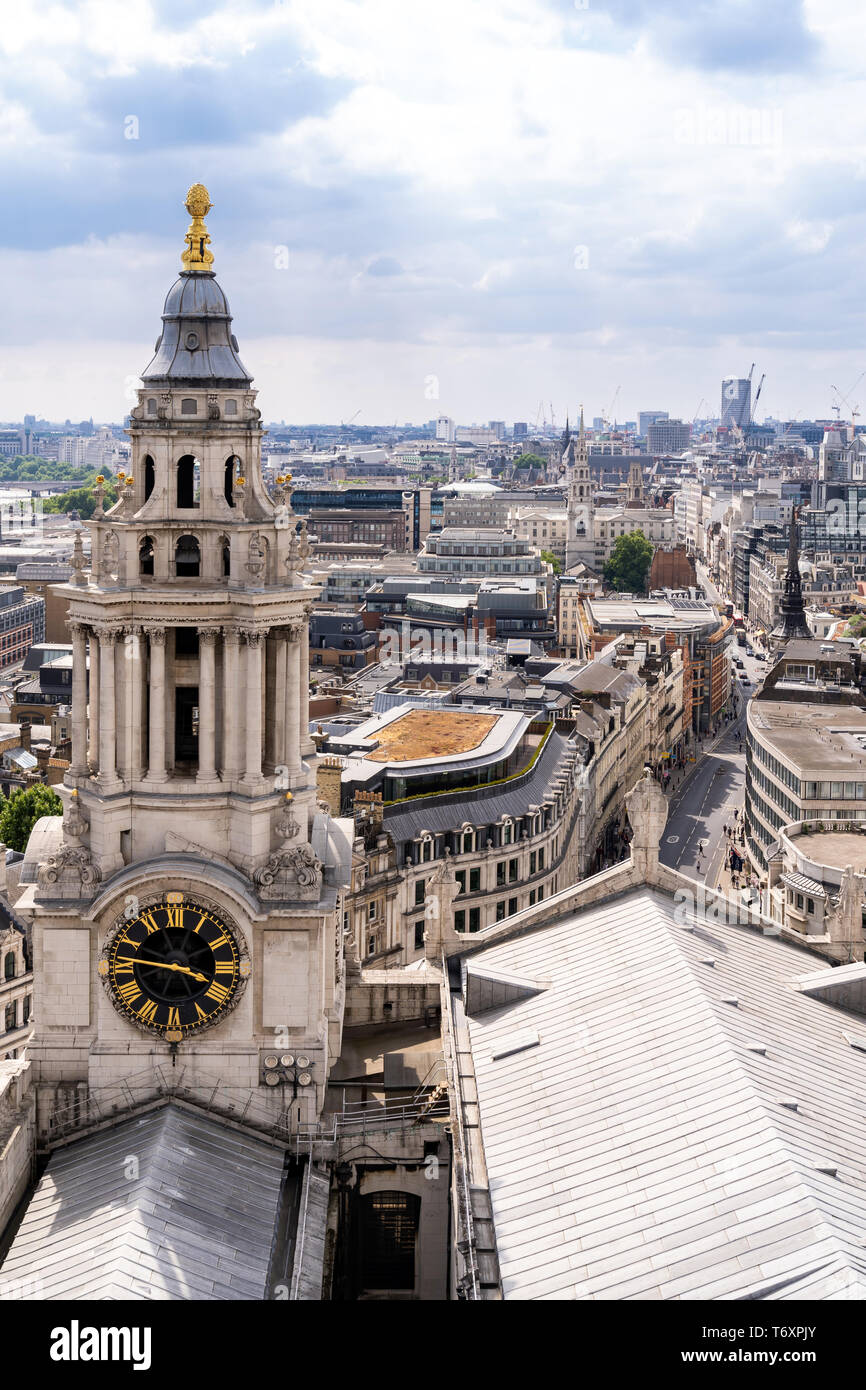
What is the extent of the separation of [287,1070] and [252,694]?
11.3 meters

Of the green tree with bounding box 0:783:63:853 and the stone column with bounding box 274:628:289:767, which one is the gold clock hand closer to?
the stone column with bounding box 274:628:289:767

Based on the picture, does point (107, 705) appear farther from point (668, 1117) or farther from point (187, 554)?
point (668, 1117)

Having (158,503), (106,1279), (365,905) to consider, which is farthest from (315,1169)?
(365,905)

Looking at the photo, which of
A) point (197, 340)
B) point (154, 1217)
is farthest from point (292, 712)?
point (154, 1217)

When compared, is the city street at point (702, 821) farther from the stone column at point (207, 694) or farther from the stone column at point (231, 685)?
the stone column at point (207, 694)

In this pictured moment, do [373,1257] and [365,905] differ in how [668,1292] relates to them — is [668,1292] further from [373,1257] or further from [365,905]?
[365,905]

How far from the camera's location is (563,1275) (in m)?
36.5

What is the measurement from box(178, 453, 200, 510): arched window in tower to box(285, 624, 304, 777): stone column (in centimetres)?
487

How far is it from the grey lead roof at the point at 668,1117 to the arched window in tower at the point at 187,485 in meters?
19.8

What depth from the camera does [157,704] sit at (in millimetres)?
47062

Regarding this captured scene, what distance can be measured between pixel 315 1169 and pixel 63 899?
1080 cm

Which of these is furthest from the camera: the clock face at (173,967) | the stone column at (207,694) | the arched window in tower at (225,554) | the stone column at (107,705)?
the arched window in tower at (225,554)

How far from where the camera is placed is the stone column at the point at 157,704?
46.9m

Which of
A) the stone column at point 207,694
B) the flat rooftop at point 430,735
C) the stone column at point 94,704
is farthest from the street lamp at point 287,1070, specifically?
the flat rooftop at point 430,735
